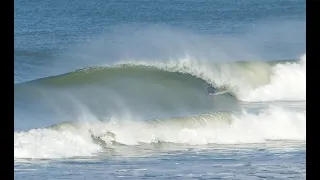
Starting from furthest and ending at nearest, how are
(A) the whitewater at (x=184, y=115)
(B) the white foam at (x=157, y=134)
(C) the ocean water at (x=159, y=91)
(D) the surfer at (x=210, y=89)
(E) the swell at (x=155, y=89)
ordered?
1. (D) the surfer at (x=210, y=89)
2. (E) the swell at (x=155, y=89)
3. (A) the whitewater at (x=184, y=115)
4. (B) the white foam at (x=157, y=134)
5. (C) the ocean water at (x=159, y=91)

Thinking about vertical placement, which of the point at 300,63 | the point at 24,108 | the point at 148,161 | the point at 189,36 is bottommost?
the point at 148,161

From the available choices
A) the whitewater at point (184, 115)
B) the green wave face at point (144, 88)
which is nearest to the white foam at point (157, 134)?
the whitewater at point (184, 115)

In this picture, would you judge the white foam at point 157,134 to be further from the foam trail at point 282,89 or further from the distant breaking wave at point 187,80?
the distant breaking wave at point 187,80

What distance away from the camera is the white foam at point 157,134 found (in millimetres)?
8867

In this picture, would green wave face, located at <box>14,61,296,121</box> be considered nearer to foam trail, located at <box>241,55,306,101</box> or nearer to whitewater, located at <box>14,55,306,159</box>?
whitewater, located at <box>14,55,306,159</box>

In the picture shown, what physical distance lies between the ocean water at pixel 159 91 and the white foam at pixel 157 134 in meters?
0.02

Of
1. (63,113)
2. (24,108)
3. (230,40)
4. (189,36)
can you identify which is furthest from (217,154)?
(189,36)

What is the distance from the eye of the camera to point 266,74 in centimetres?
1541

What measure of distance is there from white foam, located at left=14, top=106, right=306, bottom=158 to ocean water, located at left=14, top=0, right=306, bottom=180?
2 cm

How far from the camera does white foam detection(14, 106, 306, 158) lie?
8.87 m

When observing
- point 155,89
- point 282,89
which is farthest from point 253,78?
point 155,89

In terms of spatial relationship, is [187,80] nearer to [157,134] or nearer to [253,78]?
[253,78]
